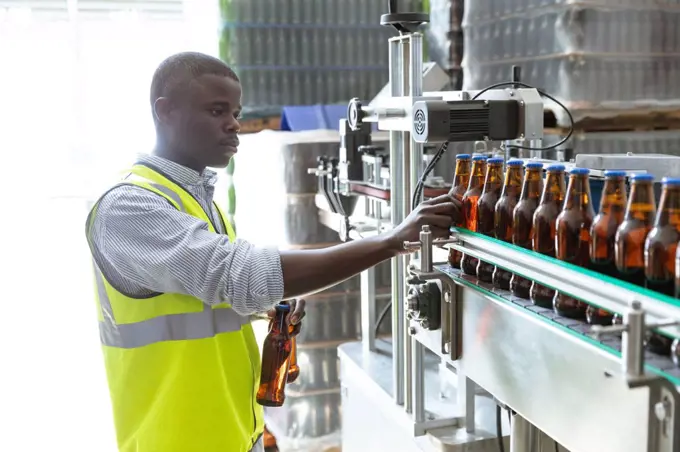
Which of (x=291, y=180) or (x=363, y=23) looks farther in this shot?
(x=363, y=23)

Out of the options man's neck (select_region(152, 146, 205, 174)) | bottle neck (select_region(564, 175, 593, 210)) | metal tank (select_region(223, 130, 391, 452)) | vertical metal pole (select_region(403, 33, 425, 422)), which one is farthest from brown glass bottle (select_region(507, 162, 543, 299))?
metal tank (select_region(223, 130, 391, 452))

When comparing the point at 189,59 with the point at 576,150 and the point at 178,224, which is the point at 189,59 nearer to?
the point at 178,224

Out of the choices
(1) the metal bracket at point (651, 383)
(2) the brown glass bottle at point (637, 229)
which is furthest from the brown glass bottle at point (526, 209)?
(1) the metal bracket at point (651, 383)

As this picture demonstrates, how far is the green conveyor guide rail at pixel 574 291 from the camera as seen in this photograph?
84 centimetres

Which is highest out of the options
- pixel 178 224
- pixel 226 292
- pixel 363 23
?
pixel 363 23

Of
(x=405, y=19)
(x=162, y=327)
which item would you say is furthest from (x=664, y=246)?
(x=162, y=327)

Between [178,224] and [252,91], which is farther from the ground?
[252,91]

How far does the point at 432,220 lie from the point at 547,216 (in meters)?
0.27

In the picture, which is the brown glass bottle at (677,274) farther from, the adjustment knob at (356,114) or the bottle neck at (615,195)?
the adjustment knob at (356,114)

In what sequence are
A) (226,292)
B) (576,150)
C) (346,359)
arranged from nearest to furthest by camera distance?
1. (226,292)
2. (346,359)
3. (576,150)

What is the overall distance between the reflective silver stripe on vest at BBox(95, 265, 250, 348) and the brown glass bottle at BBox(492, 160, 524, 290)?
0.62m

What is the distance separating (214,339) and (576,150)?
2.11 metres

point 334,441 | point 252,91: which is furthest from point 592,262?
point 252,91

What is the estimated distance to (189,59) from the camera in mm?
1569
